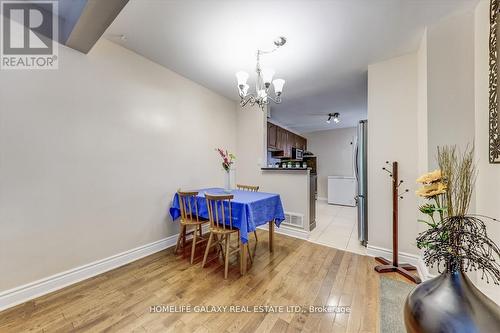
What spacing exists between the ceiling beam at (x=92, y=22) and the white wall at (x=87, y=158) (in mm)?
188

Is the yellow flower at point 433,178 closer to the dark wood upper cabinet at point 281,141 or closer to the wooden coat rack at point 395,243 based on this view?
the wooden coat rack at point 395,243

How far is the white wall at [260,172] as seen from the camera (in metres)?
3.40

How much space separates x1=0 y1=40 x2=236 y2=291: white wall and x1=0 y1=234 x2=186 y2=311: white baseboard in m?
0.05

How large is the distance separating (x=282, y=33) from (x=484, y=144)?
2.04 m

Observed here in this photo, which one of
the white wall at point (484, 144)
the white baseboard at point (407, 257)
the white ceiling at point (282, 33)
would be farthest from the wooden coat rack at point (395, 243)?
the white ceiling at point (282, 33)

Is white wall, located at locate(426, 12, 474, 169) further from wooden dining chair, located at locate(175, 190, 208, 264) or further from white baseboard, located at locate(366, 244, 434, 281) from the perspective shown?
wooden dining chair, located at locate(175, 190, 208, 264)

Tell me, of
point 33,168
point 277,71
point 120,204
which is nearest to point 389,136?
point 277,71

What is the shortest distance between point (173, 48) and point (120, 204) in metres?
2.02

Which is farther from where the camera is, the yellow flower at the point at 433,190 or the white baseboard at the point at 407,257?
the white baseboard at the point at 407,257

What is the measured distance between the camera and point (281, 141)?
17.3ft

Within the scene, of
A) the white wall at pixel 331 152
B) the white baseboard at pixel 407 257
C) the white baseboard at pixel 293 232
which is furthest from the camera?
the white wall at pixel 331 152

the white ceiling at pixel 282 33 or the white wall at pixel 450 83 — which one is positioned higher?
the white ceiling at pixel 282 33

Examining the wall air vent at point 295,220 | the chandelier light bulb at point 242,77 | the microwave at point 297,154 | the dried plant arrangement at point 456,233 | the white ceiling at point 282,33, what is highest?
the white ceiling at point 282,33
